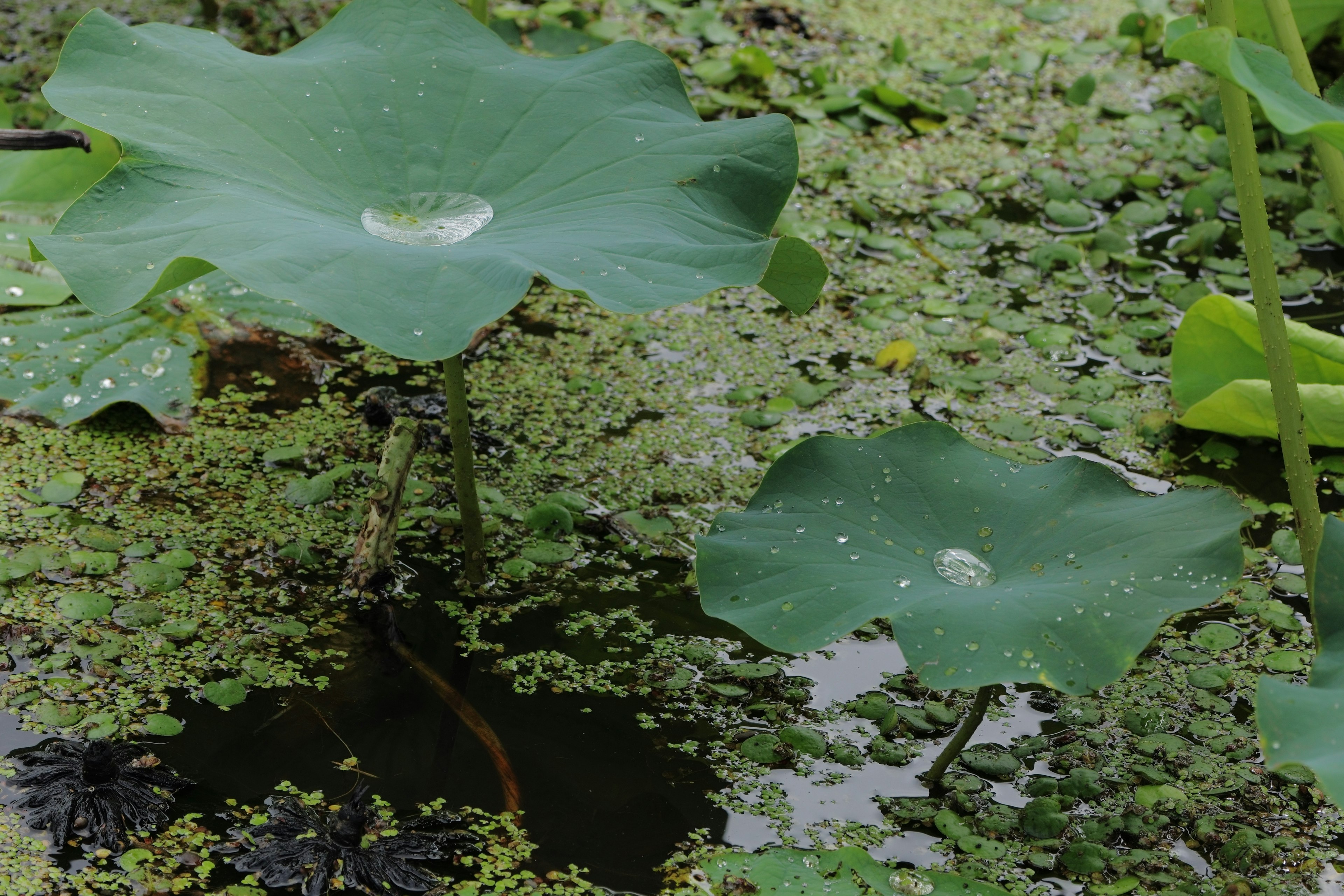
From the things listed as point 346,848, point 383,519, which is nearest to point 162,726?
point 346,848

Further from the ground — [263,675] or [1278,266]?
[1278,266]

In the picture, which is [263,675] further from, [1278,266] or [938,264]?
[1278,266]

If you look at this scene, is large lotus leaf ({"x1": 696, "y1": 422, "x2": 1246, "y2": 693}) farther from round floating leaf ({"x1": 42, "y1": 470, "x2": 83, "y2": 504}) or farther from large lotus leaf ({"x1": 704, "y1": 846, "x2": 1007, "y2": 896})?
round floating leaf ({"x1": 42, "y1": 470, "x2": 83, "y2": 504})

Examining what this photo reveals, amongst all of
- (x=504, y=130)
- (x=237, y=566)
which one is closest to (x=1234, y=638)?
(x=504, y=130)

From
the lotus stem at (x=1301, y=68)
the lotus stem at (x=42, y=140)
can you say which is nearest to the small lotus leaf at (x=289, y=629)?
the lotus stem at (x=42, y=140)

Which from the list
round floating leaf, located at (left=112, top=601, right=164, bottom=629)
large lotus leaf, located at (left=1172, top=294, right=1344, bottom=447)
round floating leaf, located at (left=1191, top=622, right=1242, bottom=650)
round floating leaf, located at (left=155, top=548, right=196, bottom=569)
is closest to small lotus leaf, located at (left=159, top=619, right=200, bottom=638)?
round floating leaf, located at (left=112, top=601, right=164, bottom=629)

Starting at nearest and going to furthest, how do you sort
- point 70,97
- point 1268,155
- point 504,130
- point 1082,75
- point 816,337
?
point 70,97, point 504,130, point 816,337, point 1268,155, point 1082,75

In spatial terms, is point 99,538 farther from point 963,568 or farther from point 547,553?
point 963,568
